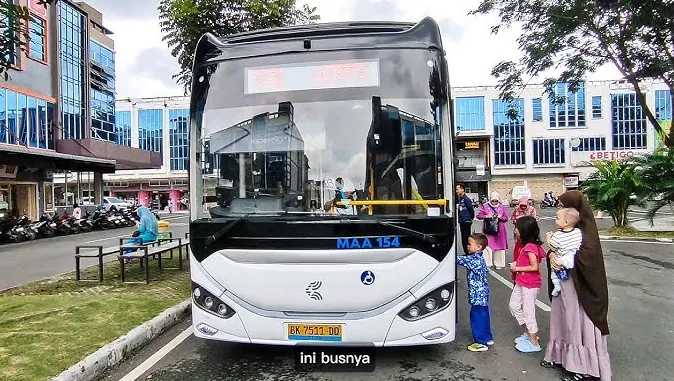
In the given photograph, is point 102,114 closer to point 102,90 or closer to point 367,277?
point 102,90

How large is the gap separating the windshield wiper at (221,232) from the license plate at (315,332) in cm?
98

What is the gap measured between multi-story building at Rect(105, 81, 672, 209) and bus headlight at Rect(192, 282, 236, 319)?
178ft

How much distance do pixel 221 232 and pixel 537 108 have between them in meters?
60.0

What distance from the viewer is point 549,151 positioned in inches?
2330

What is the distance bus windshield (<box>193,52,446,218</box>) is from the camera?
4477 millimetres

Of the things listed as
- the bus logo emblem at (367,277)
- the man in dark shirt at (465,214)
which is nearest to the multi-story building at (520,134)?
the man in dark shirt at (465,214)

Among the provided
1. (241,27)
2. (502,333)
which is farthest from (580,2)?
(502,333)

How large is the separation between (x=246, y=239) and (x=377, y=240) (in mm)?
1122

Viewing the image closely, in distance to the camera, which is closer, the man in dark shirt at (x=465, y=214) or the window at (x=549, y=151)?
the man in dark shirt at (x=465, y=214)

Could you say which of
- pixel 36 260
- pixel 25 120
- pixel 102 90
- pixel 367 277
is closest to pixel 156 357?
pixel 367 277

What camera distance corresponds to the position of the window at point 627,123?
5753 cm

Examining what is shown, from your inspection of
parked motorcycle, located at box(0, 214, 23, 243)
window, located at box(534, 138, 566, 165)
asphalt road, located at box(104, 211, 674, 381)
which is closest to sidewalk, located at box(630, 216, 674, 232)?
asphalt road, located at box(104, 211, 674, 381)

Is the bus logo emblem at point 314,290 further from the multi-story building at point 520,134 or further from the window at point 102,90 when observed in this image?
the multi-story building at point 520,134

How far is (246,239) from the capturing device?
4422 mm
